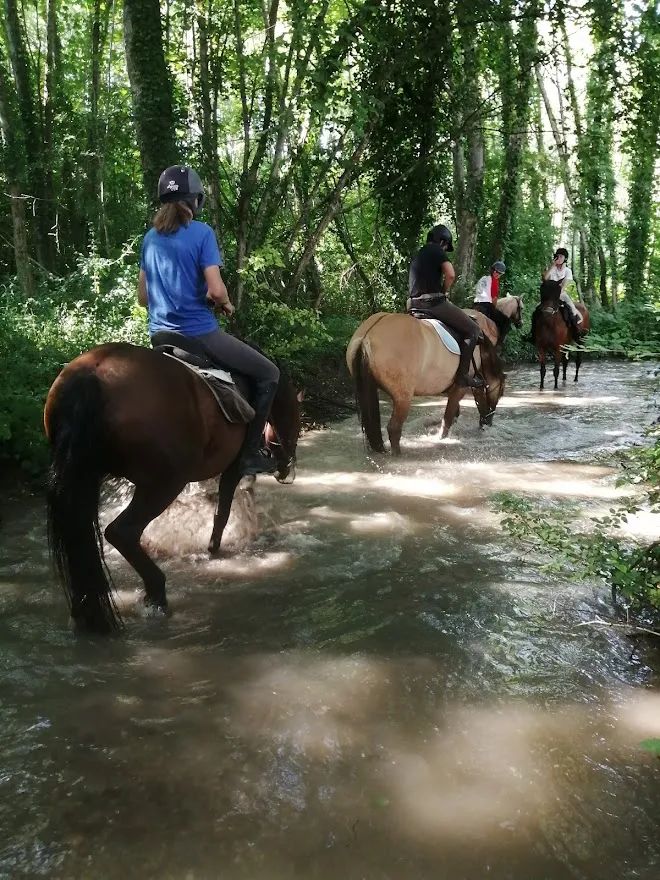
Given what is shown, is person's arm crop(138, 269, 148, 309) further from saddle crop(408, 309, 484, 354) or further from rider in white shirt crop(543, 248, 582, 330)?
rider in white shirt crop(543, 248, 582, 330)

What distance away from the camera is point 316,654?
3.59 m

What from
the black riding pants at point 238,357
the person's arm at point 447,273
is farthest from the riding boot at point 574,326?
the black riding pants at point 238,357

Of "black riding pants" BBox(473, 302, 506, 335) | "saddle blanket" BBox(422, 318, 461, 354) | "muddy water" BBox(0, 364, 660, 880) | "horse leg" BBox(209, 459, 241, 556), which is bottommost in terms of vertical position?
"muddy water" BBox(0, 364, 660, 880)

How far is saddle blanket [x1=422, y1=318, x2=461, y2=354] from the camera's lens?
8.31 metres

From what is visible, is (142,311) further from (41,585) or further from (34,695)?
(34,695)

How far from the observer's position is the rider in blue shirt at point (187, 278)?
13.4 feet

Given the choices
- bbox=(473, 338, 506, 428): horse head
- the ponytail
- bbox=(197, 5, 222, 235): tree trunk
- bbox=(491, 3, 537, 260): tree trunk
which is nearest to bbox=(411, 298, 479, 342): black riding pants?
bbox=(473, 338, 506, 428): horse head

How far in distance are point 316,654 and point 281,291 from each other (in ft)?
24.2

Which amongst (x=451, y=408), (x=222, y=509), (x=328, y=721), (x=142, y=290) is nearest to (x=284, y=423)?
(x=222, y=509)

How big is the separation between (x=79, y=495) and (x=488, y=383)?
7.23m

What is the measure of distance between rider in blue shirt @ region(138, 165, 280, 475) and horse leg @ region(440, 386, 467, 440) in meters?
4.78

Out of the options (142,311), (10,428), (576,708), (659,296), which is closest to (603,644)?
(576,708)

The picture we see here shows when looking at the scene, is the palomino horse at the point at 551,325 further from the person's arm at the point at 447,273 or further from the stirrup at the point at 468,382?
the person's arm at the point at 447,273

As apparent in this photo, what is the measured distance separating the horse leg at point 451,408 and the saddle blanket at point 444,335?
2.16 ft
